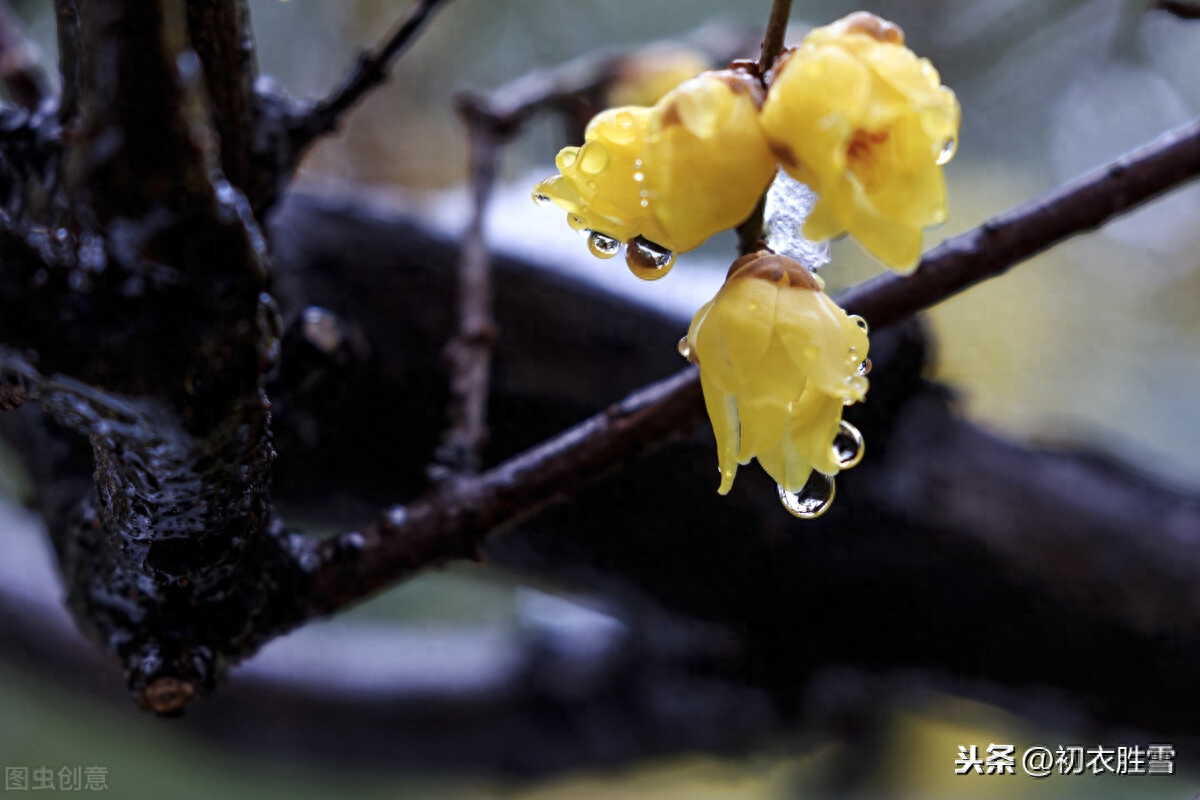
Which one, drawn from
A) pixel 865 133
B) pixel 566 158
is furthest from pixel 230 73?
pixel 865 133

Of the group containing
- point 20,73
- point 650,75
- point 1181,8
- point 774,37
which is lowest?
point 774,37

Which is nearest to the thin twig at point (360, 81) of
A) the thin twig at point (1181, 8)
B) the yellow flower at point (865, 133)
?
the yellow flower at point (865, 133)

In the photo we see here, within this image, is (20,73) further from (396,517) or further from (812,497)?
(812,497)

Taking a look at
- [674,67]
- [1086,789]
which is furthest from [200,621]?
[1086,789]

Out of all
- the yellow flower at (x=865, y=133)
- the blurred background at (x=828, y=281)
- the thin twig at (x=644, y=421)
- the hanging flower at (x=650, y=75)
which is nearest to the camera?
the yellow flower at (x=865, y=133)

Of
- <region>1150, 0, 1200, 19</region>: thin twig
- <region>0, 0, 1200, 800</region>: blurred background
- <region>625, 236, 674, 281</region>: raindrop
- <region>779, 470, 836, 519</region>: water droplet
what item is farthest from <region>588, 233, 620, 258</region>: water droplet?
<region>0, 0, 1200, 800</region>: blurred background

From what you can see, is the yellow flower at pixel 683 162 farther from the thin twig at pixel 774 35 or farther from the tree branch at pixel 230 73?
the tree branch at pixel 230 73

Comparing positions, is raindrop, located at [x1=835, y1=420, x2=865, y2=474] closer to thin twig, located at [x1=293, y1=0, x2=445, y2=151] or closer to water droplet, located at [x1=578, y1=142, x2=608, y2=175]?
water droplet, located at [x1=578, y1=142, x2=608, y2=175]
